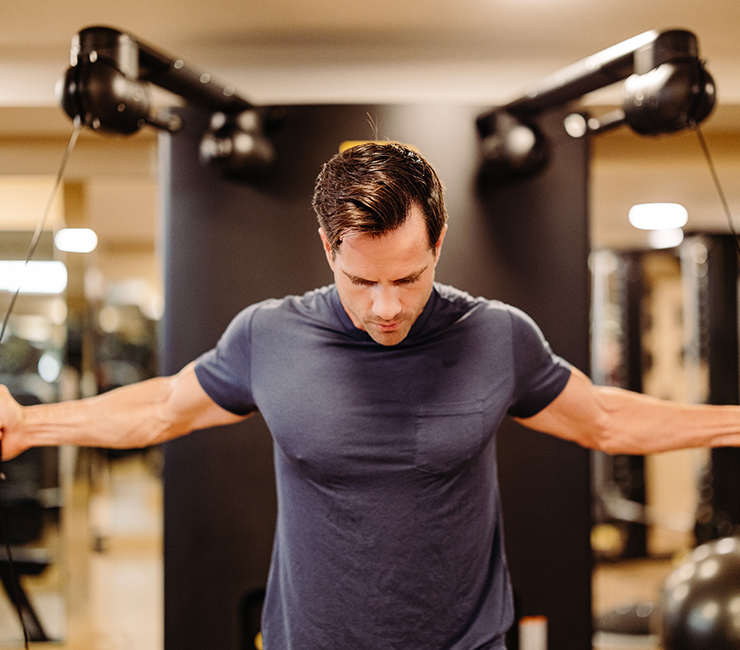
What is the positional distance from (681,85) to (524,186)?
1.94ft

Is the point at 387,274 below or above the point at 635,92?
below

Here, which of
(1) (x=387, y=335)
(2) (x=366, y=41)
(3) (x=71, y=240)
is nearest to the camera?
(1) (x=387, y=335)

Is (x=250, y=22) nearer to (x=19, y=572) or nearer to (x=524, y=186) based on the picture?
(x=524, y=186)

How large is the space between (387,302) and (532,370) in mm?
396

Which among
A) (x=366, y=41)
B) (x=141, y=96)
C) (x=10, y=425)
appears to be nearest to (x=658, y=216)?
(x=366, y=41)

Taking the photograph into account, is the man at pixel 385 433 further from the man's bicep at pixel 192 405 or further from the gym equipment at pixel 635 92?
the gym equipment at pixel 635 92

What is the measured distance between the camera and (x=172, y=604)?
2.08m

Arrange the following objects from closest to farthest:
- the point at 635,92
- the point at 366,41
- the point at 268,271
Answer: the point at 635,92, the point at 268,271, the point at 366,41

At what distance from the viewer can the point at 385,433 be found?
4.33 feet

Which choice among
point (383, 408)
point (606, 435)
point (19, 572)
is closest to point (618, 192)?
point (606, 435)

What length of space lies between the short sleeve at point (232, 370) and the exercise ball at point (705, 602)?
1.44 meters

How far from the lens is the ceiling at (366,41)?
83.6 inches

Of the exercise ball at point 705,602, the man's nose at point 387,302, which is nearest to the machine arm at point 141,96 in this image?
the man's nose at point 387,302

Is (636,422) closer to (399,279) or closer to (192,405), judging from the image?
(399,279)
